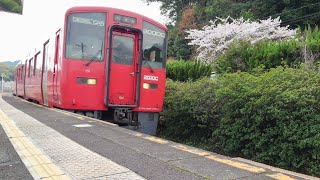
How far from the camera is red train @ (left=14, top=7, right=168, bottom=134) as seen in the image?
27.5 feet

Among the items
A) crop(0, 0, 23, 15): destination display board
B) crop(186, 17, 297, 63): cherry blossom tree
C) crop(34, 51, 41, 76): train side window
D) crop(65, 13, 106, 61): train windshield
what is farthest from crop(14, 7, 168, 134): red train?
crop(186, 17, 297, 63): cherry blossom tree

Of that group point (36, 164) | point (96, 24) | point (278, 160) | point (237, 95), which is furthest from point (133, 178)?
point (96, 24)

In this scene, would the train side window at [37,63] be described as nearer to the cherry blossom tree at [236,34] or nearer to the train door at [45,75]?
the train door at [45,75]

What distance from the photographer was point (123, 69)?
350 inches

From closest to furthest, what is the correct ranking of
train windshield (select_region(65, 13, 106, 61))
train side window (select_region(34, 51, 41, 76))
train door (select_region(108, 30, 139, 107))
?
train windshield (select_region(65, 13, 106, 61)) < train door (select_region(108, 30, 139, 107)) < train side window (select_region(34, 51, 41, 76))

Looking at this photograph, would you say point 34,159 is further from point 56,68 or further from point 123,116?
point 56,68

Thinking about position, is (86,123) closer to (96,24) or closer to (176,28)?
(96,24)

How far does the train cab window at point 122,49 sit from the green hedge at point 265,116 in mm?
1845

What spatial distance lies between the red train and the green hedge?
1.17 metres

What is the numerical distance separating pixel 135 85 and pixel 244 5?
2750cm

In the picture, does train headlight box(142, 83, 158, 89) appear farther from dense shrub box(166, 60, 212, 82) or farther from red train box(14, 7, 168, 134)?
dense shrub box(166, 60, 212, 82)

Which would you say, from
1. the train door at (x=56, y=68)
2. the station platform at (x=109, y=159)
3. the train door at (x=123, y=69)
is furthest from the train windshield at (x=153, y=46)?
the station platform at (x=109, y=159)

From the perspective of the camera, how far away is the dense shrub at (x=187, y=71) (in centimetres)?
1538

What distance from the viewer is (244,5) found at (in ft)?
111
